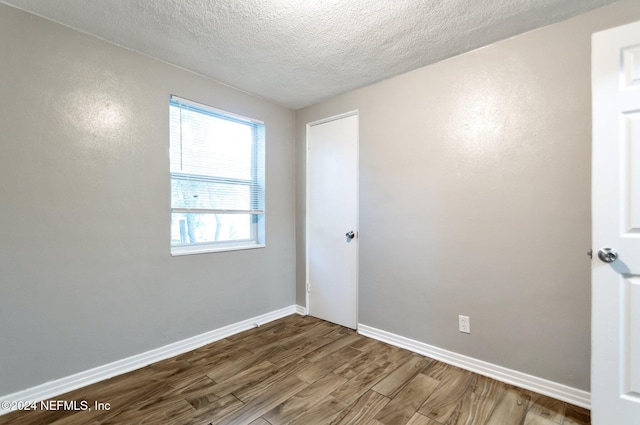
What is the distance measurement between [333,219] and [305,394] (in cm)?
162

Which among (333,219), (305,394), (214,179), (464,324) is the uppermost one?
(214,179)

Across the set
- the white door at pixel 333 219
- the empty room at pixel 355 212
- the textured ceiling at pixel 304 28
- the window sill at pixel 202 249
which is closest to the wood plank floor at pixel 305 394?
the empty room at pixel 355 212

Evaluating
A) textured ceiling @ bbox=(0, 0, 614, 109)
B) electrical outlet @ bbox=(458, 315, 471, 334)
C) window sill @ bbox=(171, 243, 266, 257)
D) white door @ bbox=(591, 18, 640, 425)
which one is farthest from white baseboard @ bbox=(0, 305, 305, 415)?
white door @ bbox=(591, 18, 640, 425)

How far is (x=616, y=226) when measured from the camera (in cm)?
139

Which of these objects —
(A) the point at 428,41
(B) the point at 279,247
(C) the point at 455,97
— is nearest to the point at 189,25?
(A) the point at 428,41

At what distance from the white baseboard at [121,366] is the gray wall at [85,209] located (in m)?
0.04

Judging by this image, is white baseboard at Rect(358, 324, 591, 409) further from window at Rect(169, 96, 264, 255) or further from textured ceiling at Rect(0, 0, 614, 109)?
textured ceiling at Rect(0, 0, 614, 109)

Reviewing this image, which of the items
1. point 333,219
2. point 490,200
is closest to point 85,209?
point 333,219

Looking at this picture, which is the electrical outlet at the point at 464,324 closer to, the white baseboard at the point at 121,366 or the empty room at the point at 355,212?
the empty room at the point at 355,212

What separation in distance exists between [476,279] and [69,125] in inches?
119

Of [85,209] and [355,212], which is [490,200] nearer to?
[355,212]

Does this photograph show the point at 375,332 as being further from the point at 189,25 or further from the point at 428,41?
the point at 189,25

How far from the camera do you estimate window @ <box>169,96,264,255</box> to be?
2387mm

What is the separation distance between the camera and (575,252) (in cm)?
170
